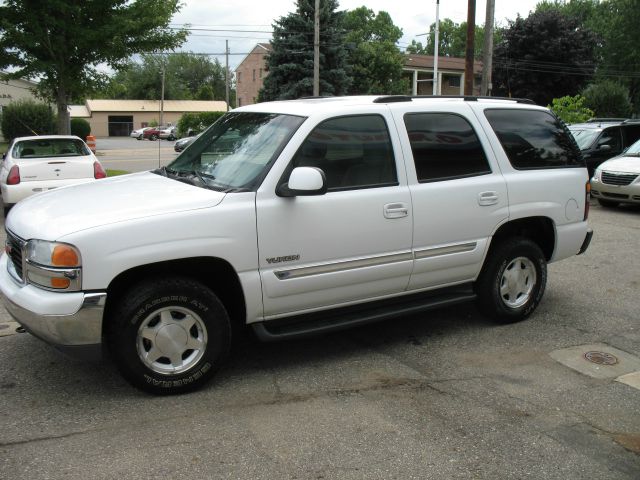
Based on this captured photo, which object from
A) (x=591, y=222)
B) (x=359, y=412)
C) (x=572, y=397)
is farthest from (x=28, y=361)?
(x=591, y=222)

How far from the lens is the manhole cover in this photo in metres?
4.86

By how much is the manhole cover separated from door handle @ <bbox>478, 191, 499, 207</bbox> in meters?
1.43

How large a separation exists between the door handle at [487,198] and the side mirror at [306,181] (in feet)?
5.35

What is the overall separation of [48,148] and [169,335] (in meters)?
8.54

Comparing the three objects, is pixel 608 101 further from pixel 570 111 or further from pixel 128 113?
pixel 128 113

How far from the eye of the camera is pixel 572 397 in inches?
165

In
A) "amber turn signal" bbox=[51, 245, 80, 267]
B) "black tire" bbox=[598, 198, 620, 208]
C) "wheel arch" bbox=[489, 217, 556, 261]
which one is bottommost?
"black tire" bbox=[598, 198, 620, 208]

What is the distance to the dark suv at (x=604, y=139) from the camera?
14883mm

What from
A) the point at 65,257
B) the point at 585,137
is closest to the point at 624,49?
the point at 585,137

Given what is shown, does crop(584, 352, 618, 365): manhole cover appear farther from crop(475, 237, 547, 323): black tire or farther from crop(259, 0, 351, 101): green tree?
crop(259, 0, 351, 101): green tree

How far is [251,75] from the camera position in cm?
7325

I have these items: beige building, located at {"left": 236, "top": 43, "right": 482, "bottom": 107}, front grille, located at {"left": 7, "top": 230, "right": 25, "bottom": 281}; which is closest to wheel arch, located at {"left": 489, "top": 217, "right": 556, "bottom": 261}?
front grille, located at {"left": 7, "top": 230, "right": 25, "bottom": 281}

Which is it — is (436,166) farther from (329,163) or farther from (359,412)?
(359,412)

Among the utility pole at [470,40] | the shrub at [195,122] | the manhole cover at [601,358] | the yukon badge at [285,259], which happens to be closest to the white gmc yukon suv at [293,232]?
the yukon badge at [285,259]
